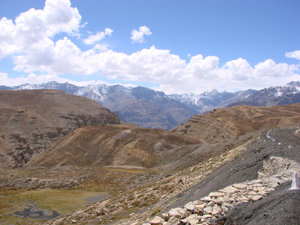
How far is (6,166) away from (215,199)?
360 feet

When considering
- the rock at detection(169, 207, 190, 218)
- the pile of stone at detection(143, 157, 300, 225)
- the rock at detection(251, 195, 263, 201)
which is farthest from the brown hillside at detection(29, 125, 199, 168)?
the rock at detection(169, 207, 190, 218)

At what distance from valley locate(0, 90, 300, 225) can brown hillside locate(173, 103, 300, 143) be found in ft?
1.79

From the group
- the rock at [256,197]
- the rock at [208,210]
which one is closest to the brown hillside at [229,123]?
the rock at [256,197]

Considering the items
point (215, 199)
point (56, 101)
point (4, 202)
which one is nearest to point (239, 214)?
point (215, 199)

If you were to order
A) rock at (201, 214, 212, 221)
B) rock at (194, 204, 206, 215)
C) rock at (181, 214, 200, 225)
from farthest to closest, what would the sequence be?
rock at (194, 204, 206, 215) → rock at (201, 214, 212, 221) → rock at (181, 214, 200, 225)

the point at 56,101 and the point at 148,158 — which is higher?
the point at 56,101

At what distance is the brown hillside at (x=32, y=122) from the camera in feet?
385

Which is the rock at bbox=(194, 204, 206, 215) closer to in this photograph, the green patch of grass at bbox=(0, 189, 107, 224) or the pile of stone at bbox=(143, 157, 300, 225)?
the pile of stone at bbox=(143, 157, 300, 225)

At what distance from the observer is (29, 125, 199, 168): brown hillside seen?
7856 cm

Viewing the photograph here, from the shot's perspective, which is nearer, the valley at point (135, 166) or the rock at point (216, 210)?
the rock at point (216, 210)

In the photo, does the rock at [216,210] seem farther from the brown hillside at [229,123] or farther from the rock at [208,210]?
the brown hillside at [229,123]

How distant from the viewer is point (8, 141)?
121 m

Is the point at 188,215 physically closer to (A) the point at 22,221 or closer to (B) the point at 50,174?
(A) the point at 22,221

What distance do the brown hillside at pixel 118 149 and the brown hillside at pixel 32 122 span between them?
29.9m
